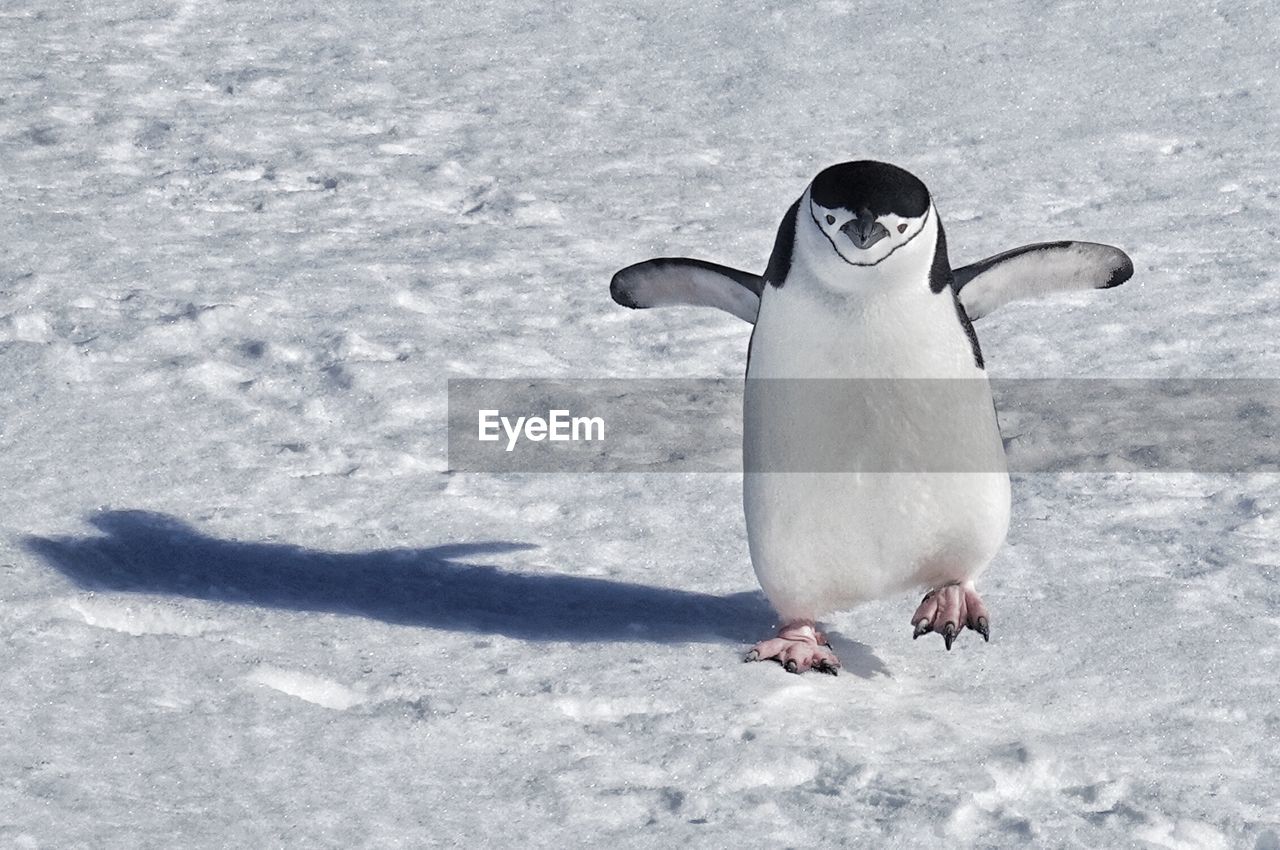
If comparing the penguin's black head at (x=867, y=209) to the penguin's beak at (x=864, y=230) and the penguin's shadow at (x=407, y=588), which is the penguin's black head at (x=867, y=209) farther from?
the penguin's shadow at (x=407, y=588)

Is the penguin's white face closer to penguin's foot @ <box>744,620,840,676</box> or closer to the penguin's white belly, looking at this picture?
the penguin's white belly

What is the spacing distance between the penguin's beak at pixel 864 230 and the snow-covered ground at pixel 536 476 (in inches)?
28.0

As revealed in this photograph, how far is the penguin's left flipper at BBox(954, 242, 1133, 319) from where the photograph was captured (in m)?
3.17

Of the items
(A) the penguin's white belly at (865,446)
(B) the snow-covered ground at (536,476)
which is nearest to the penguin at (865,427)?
(A) the penguin's white belly at (865,446)

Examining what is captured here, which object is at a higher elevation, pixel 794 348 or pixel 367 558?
pixel 794 348

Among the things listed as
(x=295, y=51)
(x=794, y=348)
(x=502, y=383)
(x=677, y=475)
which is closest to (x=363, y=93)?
(x=295, y=51)

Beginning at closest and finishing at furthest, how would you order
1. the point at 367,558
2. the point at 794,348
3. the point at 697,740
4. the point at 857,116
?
the point at 697,740, the point at 794,348, the point at 367,558, the point at 857,116

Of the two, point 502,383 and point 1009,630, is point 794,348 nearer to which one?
point 1009,630

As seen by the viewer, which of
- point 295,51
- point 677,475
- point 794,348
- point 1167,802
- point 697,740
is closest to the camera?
point 1167,802

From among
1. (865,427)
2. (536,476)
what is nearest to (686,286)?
(865,427)

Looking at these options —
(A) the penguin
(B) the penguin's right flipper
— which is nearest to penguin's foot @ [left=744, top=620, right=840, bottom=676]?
(A) the penguin

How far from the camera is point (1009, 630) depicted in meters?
3.07

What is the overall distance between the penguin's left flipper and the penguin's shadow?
679 mm

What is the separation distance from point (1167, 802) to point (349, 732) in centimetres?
116
